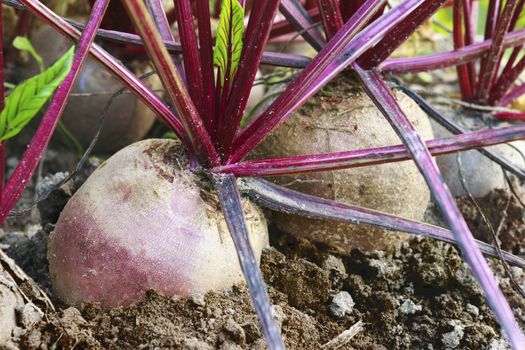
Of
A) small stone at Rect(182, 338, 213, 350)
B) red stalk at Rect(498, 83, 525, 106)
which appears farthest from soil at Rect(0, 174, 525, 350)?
red stalk at Rect(498, 83, 525, 106)

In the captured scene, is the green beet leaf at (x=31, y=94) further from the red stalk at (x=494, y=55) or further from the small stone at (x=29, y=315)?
the red stalk at (x=494, y=55)

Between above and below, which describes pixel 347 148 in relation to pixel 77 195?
above

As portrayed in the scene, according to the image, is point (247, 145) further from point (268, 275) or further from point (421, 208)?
point (421, 208)

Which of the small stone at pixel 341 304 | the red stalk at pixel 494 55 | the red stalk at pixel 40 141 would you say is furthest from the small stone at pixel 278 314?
the red stalk at pixel 494 55

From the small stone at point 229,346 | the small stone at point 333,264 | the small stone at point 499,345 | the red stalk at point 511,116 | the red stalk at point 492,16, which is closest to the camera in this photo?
the small stone at point 229,346

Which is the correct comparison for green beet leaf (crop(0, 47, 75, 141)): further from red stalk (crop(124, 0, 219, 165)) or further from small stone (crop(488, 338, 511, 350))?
small stone (crop(488, 338, 511, 350))

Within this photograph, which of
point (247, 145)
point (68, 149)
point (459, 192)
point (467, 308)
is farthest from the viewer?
point (68, 149)

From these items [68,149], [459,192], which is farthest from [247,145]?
[68,149]
